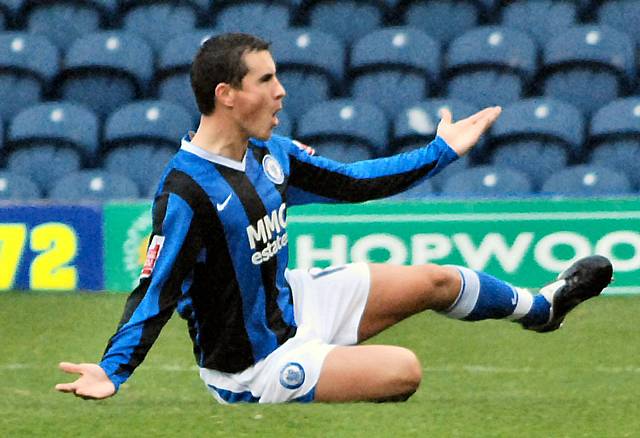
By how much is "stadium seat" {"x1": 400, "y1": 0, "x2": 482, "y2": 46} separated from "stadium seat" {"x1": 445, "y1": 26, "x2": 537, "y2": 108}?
1.28 feet

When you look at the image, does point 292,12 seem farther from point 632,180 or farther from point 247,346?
point 247,346

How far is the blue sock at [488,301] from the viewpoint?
5.32m

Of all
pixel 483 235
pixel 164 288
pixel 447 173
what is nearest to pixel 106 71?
pixel 447 173

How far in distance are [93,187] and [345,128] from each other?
1625 mm

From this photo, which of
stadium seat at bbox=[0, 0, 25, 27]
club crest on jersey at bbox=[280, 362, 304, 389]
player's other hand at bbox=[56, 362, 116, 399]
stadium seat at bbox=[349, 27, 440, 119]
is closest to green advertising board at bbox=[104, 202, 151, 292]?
stadium seat at bbox=[349, 27, 440, 119]

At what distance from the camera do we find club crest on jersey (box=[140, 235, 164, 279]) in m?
4.65

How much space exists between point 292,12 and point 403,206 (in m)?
2.57

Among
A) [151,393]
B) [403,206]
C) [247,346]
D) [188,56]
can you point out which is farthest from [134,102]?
[247,346]

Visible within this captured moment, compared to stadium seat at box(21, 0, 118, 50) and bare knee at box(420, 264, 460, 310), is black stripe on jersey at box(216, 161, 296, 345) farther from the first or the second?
stadium seat at box(21, 0, 118, 50)

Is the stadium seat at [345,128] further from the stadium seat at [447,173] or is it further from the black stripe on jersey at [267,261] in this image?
the black stripe on jersey at [267,261]

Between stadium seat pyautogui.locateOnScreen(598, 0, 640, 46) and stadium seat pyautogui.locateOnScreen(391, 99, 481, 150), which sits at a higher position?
stadium seat pyautogui.locateOnScreen(598, 0, 640, 46)

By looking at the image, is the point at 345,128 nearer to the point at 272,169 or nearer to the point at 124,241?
the point at 124,241

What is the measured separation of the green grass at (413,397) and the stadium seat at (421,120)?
163cm

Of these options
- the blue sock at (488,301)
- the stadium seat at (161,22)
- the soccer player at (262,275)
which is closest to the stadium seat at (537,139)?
the stadium seat at (161,22)
